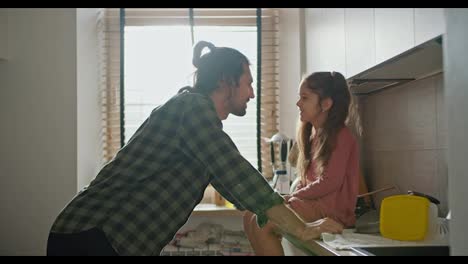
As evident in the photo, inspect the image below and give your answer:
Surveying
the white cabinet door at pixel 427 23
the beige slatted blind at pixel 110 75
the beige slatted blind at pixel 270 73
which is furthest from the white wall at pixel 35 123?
the white cabinet door at pixel 427 23

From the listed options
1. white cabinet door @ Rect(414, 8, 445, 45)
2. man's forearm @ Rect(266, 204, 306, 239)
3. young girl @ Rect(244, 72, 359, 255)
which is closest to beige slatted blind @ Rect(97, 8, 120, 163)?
young girl @ Rect(244, 72, 359, 255)

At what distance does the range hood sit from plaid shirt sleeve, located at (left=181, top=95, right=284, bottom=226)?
1.54 ft

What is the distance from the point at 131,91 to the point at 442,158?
1.76 meters

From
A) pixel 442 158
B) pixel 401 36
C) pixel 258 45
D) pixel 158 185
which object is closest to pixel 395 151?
pixel 442 158

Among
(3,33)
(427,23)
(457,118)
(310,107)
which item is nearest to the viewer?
(457,118)

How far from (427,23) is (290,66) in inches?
64.1

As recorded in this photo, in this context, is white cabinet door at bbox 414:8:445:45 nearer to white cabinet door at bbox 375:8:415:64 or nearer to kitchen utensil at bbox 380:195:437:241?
white cabinet door at bbox 375:8:415:64

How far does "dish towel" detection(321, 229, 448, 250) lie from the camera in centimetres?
140

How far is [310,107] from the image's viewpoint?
1836mm

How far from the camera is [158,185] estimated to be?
1284 mm

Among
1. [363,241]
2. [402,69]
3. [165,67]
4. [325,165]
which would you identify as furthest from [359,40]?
[165,67]

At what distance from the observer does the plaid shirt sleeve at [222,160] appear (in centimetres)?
127

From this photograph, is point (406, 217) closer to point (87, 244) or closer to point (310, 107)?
point (310, 107)
